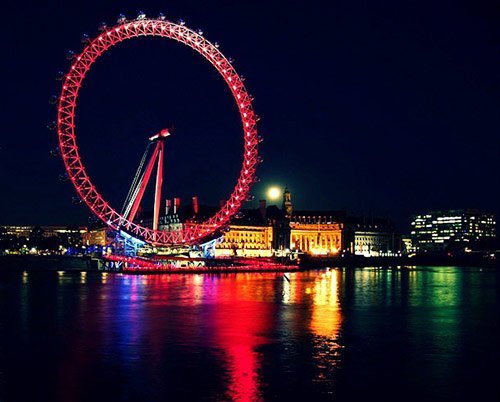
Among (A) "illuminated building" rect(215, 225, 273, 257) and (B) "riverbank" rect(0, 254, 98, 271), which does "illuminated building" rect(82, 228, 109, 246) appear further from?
(B) "riverbank" rect(0, 254, 98, 271)

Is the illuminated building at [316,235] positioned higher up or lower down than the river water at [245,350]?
higher up

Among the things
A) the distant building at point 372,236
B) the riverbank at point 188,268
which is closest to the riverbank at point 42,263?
the riverbank at point 188,268

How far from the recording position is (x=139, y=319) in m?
30.0

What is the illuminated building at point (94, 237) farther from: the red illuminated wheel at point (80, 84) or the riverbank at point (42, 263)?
the red illuminated wheel at point (80, 84)

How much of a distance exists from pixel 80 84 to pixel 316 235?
106518 mm

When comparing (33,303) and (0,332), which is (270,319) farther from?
(33,303)

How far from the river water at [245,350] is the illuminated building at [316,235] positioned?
112m

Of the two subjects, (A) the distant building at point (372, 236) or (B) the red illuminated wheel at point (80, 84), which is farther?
(A) the distant building at point (372, 236)

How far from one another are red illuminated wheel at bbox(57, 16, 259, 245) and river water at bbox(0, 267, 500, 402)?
17293 millimetres

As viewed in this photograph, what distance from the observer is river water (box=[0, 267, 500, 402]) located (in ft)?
56.2

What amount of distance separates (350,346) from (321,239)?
430 feet

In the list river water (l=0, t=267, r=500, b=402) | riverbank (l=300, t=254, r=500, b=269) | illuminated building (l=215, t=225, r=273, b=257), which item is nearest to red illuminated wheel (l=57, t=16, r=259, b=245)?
river water (l=0, t=267, r=500, b=402)

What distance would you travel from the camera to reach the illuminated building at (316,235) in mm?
151875

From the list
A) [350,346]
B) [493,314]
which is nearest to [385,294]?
[493,314]
